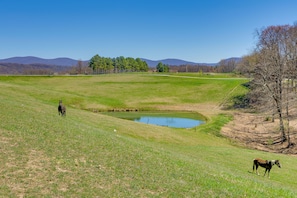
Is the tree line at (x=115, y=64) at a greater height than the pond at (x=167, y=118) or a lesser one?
greater

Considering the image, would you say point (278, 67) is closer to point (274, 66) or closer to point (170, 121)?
point (274, 66)

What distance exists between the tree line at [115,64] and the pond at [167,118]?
359ft

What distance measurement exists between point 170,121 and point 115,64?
135760mm

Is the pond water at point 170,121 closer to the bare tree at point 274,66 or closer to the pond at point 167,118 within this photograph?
the pond at point 167,118

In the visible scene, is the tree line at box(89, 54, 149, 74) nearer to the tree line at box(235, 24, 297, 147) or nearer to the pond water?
the pond water

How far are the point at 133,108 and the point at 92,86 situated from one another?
107 ft

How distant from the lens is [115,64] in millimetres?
180125

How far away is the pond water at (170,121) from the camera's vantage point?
152 feet

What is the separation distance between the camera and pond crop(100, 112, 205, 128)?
155 ft

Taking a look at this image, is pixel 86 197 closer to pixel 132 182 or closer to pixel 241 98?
pixel 132 182

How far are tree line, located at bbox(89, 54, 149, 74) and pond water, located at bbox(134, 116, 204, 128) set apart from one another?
114 metres

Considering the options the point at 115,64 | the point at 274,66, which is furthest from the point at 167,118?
the point at 115,64

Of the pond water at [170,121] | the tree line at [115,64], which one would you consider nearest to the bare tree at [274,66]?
the pond water at [170,121]

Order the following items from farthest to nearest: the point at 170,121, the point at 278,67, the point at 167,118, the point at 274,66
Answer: the point at 167,118, the point at 170,121, the point at 274,66, the point at 278,67
